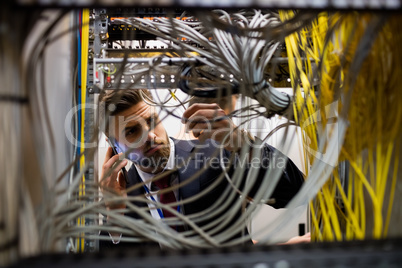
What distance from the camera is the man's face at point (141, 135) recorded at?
3.62 feet

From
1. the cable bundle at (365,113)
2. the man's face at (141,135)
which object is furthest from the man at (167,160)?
the cable bundle at (365,113)

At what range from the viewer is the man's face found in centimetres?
110

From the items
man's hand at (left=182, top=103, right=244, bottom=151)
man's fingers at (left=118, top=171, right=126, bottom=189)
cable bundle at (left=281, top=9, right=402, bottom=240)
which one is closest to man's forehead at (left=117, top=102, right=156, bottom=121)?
man's fingers at (left=118, top=171, right=126, bottom=189)

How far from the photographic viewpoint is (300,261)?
323 mm

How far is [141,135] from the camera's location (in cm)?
104

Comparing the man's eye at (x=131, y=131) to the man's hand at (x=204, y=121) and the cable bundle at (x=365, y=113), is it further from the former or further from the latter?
the cable bundle at (x=365, y=113)

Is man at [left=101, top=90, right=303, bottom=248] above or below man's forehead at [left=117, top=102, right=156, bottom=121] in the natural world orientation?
below

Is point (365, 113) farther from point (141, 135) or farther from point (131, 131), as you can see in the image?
point (131, 131)

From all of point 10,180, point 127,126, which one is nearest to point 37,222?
point 10,180

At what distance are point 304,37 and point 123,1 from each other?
42 cm

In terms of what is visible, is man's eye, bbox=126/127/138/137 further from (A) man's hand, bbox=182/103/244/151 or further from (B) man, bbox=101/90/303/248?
(A) man's hand, bbox=182/103/244/151

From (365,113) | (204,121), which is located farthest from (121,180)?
(365,113)

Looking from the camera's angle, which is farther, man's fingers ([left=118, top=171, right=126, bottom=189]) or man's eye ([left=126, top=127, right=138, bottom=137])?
man's fingers ([left=118, top=171, right=126, bottom=189])

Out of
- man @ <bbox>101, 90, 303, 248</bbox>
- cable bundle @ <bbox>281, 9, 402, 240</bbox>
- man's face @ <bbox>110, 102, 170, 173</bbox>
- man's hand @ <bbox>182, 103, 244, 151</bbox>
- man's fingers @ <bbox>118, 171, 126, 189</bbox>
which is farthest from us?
man's fingers @ <bbox>118, 171, 126, 189</bbox>
